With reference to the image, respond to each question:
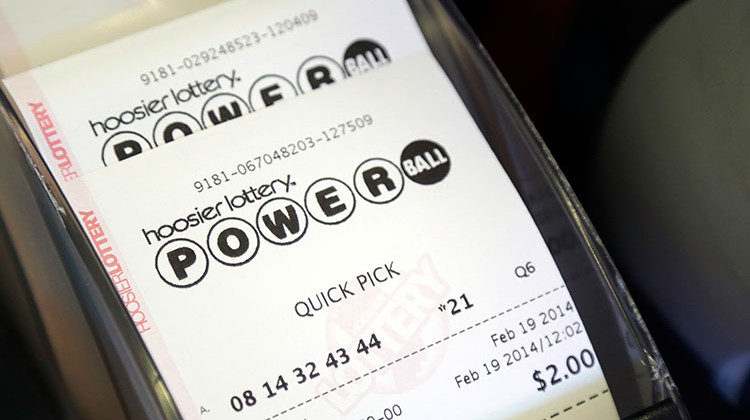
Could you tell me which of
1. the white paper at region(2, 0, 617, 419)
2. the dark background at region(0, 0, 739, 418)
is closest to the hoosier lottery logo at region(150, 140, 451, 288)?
the white paper at region(2, 0, 617, 419)

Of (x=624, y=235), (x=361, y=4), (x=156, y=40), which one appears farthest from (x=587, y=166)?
(x=156, y=40)

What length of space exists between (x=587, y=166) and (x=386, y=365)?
0.27 meters

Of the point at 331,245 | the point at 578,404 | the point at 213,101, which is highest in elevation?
the point at 213,101

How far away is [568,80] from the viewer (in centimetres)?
70

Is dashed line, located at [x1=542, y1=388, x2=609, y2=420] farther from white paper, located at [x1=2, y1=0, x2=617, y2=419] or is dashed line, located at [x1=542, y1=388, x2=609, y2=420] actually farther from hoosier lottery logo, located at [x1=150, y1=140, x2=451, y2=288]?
hoosier lottery logo, located at [x1=150, y1=140, x2=451, y2=288]

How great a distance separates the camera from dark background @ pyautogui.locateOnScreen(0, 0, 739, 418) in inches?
19.2

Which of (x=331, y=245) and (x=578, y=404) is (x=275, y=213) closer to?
(x=331, y=245)

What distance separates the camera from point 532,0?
2.73 ft

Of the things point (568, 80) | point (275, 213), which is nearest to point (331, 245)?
point (275, 213)

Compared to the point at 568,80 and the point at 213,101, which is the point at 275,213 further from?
the point at 568,80

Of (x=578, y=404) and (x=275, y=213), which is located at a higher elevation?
(x=275, y=213)

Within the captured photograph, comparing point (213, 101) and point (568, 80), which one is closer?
point (213, 101)

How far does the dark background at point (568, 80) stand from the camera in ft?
1.60

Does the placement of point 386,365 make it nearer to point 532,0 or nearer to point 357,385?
point 357,385
